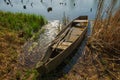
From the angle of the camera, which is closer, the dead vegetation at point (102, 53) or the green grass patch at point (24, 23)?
the dead vegetation at point (102, 53)

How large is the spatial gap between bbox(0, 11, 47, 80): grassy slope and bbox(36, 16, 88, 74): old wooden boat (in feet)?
2.31

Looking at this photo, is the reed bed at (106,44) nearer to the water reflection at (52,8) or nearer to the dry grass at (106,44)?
the dry grass at (106,44)

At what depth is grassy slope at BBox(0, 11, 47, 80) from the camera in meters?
5.22

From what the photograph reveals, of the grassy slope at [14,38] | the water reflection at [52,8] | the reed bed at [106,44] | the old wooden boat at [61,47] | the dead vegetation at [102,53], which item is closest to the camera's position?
the old wooden boat at [61,47]

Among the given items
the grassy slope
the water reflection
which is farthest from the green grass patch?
the water reflection

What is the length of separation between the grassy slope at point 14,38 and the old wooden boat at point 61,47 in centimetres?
70

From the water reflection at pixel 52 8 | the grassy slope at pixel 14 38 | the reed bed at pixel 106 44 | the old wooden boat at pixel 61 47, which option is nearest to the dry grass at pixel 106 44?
the reed bed at pixel 106 44

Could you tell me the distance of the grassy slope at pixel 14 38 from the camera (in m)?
5.22

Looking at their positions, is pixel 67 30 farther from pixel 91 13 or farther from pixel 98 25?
Answer: pixel 91 13

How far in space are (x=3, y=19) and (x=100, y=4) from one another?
4346mm

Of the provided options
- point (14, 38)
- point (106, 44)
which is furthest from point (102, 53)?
point (14, 38)

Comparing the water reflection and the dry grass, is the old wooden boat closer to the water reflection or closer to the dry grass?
the dry grass

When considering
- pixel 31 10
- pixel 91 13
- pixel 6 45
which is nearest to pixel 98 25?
pixel 6 45

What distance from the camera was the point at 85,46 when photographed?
23.3ft
